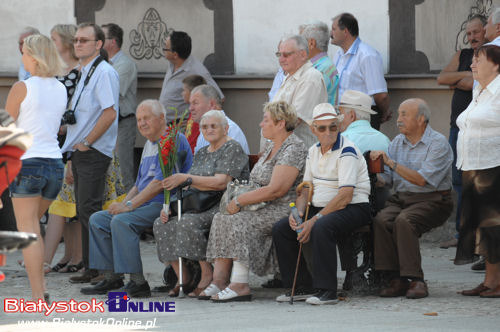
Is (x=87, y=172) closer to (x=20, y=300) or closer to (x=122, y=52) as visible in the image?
(x=20, y=300)

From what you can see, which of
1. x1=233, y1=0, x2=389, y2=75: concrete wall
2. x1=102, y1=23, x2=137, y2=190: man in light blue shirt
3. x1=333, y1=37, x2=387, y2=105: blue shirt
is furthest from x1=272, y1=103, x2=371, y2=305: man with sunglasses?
x1=102, y1=23, x2=137, y2=190: man in light blue shirt

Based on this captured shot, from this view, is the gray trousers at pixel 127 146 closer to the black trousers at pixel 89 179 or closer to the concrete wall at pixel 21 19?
the concrete wall at pixel 21 19

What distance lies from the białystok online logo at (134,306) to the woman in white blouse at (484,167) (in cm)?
215

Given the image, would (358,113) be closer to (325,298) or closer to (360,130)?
(360,130)

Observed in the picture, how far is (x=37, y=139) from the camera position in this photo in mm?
7117

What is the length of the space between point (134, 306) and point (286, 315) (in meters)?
1.21

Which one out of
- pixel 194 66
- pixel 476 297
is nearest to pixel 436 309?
pixel 476 297

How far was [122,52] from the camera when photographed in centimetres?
1091

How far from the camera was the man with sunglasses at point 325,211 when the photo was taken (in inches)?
279

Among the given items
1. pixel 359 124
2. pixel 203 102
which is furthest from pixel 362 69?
pixel 203 102

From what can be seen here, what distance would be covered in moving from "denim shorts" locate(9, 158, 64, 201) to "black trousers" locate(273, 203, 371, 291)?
1.61 metres

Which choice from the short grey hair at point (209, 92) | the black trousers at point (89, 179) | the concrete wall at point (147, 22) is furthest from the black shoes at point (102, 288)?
the concrete wall at point (147, 22)

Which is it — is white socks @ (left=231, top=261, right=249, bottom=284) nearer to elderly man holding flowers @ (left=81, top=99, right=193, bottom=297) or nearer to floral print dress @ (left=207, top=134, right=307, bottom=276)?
floral print dress @ (left=207, top=134, right=307, bottom=276)

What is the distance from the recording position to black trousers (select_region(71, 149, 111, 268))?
329 inches
